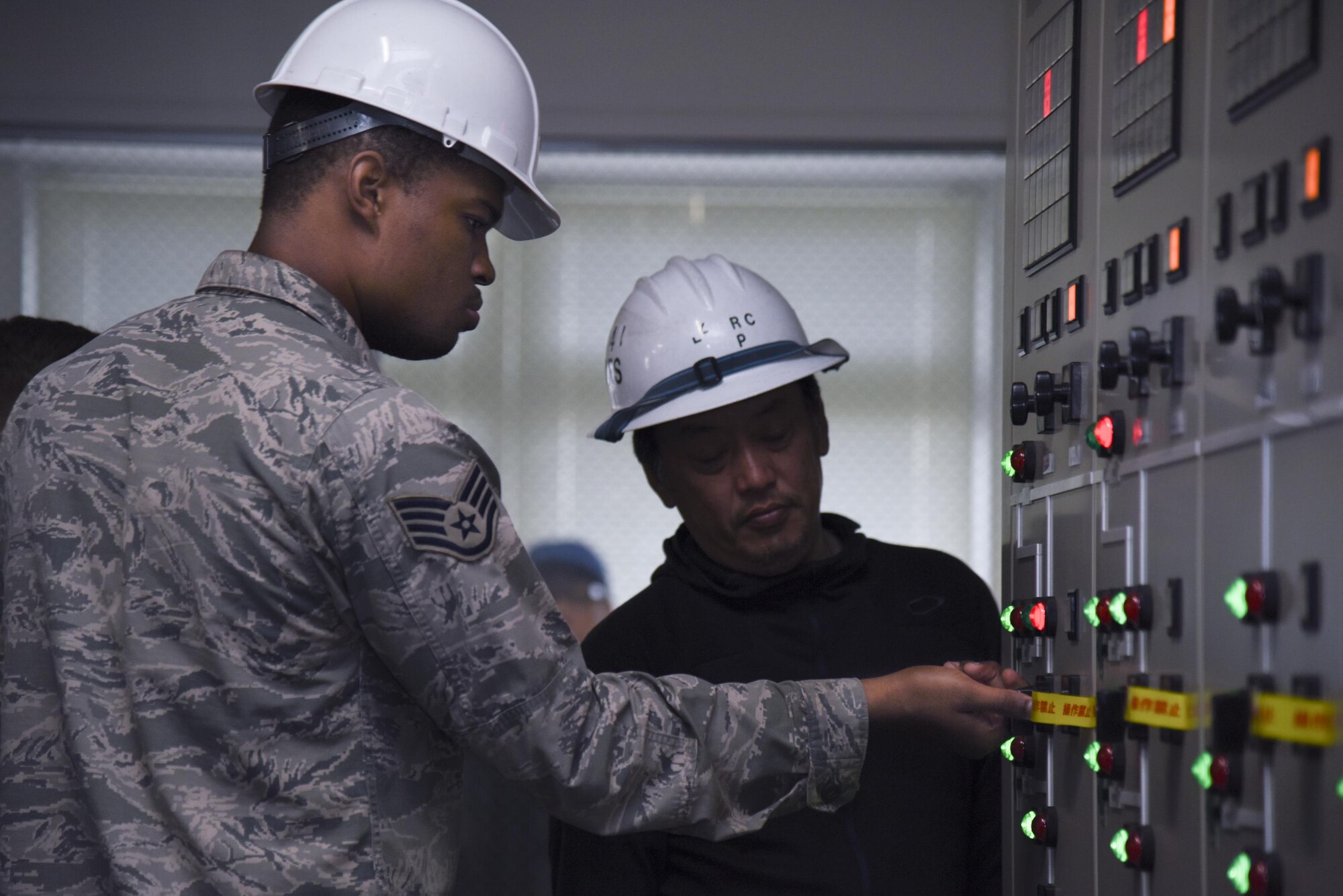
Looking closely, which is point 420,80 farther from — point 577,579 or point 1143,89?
point 577,579

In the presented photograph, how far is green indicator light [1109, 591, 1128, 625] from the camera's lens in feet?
4.27

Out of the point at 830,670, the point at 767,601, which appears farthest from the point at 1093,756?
the point at 767,601

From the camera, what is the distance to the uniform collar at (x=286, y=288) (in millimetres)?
1425

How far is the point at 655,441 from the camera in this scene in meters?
2.42

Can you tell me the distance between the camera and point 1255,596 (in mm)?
1027

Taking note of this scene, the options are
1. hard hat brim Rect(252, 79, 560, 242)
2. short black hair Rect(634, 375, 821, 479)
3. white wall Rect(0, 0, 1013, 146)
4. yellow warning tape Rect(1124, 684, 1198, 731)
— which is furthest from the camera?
white wall Rect(0, 0, 1013, 146)

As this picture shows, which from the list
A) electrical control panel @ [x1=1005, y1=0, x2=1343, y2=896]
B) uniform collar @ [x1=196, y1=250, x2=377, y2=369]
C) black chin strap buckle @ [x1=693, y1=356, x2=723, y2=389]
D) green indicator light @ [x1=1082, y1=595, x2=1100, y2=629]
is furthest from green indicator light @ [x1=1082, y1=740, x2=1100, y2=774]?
black chin strap buckle @ [x1=693, y1=356, x2=723, y2=389]

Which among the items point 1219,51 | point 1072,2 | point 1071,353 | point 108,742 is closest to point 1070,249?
point 1071,353

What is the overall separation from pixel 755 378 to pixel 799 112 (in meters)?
1.30

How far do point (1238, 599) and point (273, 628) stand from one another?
35.8 inches

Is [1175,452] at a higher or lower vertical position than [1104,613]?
higher

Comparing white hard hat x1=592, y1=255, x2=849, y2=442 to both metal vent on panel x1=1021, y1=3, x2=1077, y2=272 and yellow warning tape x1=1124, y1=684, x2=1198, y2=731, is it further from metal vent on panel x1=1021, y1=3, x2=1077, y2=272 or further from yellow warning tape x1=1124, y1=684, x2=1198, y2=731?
yellow warning tape x1=1124, y1=684, x2=1198, y2=731

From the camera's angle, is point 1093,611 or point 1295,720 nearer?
point 1295,720

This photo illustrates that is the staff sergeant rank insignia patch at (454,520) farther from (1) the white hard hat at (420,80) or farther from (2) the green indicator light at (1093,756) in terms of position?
(2) the green indicator light at (1093,756)
